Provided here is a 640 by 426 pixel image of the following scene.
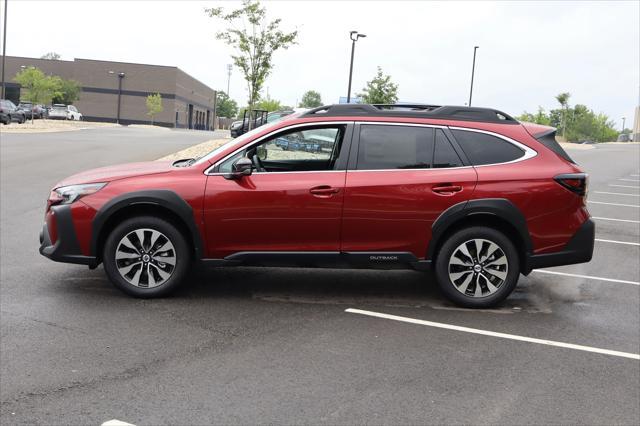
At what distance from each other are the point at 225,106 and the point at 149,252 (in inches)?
5583

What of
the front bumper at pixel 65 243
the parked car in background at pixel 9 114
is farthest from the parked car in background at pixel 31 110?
the front bumper at pixel 65 243

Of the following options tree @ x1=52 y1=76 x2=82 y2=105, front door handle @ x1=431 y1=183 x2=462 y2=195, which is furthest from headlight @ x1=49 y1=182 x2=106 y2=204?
tree @ x1=52 y1=76 x2=82 y2=105

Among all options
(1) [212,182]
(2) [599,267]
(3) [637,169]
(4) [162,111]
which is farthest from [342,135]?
(4) [162,111]

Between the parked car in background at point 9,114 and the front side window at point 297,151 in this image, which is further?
the parked car in background at point 9,114

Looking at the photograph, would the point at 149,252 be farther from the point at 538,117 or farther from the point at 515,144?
the point at 538,117

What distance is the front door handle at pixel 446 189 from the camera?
21.1 feet

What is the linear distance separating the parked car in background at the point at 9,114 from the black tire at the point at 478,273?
133 ft

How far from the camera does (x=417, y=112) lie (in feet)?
22.2

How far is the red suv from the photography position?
6.38 metres

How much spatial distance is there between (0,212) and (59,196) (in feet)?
17.4

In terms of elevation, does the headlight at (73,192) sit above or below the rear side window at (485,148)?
below

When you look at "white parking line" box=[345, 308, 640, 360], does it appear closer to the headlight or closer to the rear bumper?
the rear bumper

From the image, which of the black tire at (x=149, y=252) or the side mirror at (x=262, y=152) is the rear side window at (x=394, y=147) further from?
the black tire at (x=149, y=252)

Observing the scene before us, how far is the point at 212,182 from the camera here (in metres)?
6.41
